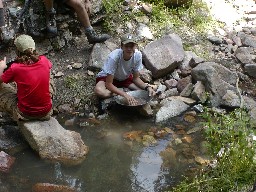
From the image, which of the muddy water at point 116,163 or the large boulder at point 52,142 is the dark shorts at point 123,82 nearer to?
the muddy water at point 116,163

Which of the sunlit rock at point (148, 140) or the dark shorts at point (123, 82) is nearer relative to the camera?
the sunlit rock at point (148, 140)

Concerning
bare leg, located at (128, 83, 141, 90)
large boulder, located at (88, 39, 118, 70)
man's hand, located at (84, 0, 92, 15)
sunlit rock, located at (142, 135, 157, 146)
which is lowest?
sunlit rock, located at (142, 135, 157, 146)

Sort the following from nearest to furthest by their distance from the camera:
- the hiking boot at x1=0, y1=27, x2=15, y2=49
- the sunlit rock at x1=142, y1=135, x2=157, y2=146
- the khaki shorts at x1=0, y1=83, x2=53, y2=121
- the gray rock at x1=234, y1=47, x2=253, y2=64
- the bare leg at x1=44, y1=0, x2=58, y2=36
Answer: the khaki shorts at x1=0, y1=83, x2=53, y2=121 → the sunlit rock at x1=142, y1=135, x2=157, y2=146 → the hiking boot at x1=0, y1=27, x2=15, y2=49 → the bare leg at x1=44, y1=0, x2=58, y2=36 → the gray rock at x1=234, y1=47, x2=253, y2=64

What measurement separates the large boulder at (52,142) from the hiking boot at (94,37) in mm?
2022

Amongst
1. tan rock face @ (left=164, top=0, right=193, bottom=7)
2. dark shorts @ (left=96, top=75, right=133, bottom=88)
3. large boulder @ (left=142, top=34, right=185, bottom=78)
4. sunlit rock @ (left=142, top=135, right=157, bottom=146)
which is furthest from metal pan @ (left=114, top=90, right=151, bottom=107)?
tan rock face @ (left=164, top=0, right=193, bottom=7)

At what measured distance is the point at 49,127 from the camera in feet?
16.4

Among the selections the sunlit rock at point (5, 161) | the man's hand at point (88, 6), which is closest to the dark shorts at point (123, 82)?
the man's hand at point (88, 6)

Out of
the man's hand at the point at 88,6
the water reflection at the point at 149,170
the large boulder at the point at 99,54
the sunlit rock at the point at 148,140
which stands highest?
the man's hand at the point at 88,6

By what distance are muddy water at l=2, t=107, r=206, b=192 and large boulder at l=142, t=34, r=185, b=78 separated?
994mm

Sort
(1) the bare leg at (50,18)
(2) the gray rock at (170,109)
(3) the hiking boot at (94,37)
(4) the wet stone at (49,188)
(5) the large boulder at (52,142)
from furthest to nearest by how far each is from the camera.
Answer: (3) the hiking boot at (94,37), (1) the bare leg at (50,18), (2) the gray rock at (170,109), (5) the large boulder at (52,142), (4) the wet stone at (49,188)

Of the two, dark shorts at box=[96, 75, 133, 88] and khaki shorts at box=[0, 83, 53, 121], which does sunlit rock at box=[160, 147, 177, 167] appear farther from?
khaki shorts at box=[0, 83, 53, 121]

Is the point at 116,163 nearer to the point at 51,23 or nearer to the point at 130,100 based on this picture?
the point at 130,100

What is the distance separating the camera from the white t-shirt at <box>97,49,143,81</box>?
18.2ft

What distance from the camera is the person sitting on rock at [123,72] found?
5.43m
